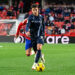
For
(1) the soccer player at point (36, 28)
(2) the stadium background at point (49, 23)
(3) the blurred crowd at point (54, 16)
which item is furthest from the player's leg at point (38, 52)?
(3) the blurred crowd at point (54, 16)

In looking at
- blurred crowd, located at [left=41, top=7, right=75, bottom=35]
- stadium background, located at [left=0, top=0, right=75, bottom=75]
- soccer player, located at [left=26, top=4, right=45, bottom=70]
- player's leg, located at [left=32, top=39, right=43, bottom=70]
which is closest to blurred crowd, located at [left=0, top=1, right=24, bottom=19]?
stadium background, located at [left=0, top=0, right=75, bottom=75]

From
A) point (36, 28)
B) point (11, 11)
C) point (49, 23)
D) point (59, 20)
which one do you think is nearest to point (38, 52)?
point (36, 28)

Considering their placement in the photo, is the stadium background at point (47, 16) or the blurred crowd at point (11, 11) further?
the blurred crowd at point (11, 11)

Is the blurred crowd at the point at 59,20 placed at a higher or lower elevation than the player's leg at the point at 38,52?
→ lower

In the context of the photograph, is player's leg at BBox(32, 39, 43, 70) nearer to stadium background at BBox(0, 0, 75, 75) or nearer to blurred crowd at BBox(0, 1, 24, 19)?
stadium background at BBox(0, 0, 75, 75)

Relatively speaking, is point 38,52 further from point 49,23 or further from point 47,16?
point 47,16

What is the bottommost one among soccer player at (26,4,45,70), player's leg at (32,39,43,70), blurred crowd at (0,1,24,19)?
blurred crowd at (0,1,24,19)

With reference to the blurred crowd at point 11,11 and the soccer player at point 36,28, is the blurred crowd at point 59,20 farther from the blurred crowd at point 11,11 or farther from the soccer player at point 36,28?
the soccer player at point 36,28

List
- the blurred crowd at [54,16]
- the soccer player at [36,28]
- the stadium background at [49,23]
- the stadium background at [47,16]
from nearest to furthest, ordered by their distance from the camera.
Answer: the soccer player at [36,28] → the stadium background at [49,23] → the stadium background at [47,16] → the blurred crowd at [54,16]

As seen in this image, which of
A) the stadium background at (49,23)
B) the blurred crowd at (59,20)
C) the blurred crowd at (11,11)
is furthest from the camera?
the blurred crowd at (11,11)

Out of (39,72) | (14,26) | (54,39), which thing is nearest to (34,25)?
(39,72)

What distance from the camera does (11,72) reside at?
11.7 metres

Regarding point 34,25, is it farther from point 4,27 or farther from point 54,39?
point 4,27

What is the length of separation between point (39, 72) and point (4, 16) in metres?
25.7
